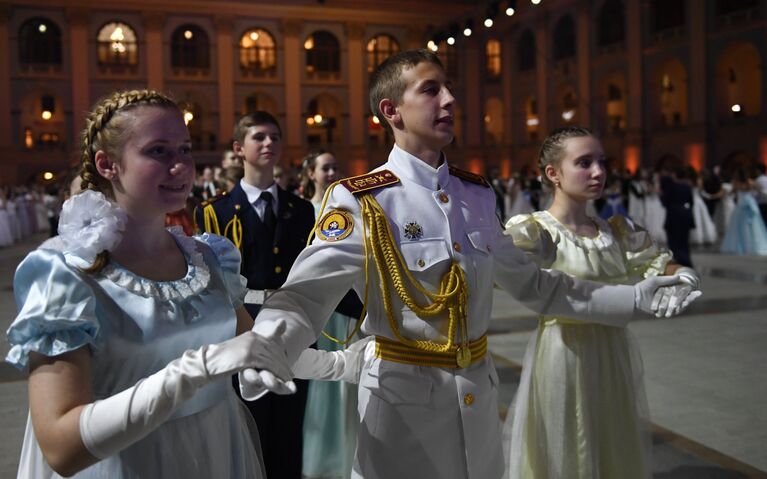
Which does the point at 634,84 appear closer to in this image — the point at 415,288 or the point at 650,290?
the point at 650,290

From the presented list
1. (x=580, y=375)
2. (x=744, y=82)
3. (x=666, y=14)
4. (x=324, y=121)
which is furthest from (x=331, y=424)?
(x=324, y=121)

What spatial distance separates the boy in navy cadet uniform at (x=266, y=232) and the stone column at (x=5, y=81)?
35342 mm

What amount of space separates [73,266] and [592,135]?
2.65 meters

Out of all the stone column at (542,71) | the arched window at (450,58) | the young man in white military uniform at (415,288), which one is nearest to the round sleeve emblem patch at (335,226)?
the young man in white military uniform at (415,288)

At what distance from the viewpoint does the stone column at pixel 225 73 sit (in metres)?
38.0

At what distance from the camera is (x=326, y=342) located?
183 inches

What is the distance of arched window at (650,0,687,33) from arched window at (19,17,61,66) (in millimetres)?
27255

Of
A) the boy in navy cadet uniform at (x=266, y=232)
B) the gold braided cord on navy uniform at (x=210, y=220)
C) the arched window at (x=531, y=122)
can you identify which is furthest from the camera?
the arched window at (x=531, y=122)

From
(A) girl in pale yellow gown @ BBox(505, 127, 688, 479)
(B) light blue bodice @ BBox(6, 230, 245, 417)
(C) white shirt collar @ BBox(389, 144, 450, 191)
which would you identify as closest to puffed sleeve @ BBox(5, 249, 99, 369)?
(B) light blue bodice @ BBox(6, 230, 245, 417)

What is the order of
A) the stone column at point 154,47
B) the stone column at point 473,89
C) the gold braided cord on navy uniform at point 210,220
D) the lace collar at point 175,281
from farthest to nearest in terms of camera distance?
the stone column at point 473,89 → the stone column at point 154,47 → the gold braided cord on navy uniform at point 210,220 → the lace collar at point 175,281

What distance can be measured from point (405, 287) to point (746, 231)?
14.4m

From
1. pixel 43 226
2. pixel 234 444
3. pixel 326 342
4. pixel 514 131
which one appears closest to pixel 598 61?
pixel 514 131

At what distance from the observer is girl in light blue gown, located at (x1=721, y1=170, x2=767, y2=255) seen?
14.9 meters

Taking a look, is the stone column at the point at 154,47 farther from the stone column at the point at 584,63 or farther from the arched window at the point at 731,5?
the arched window at the point at 731,5
